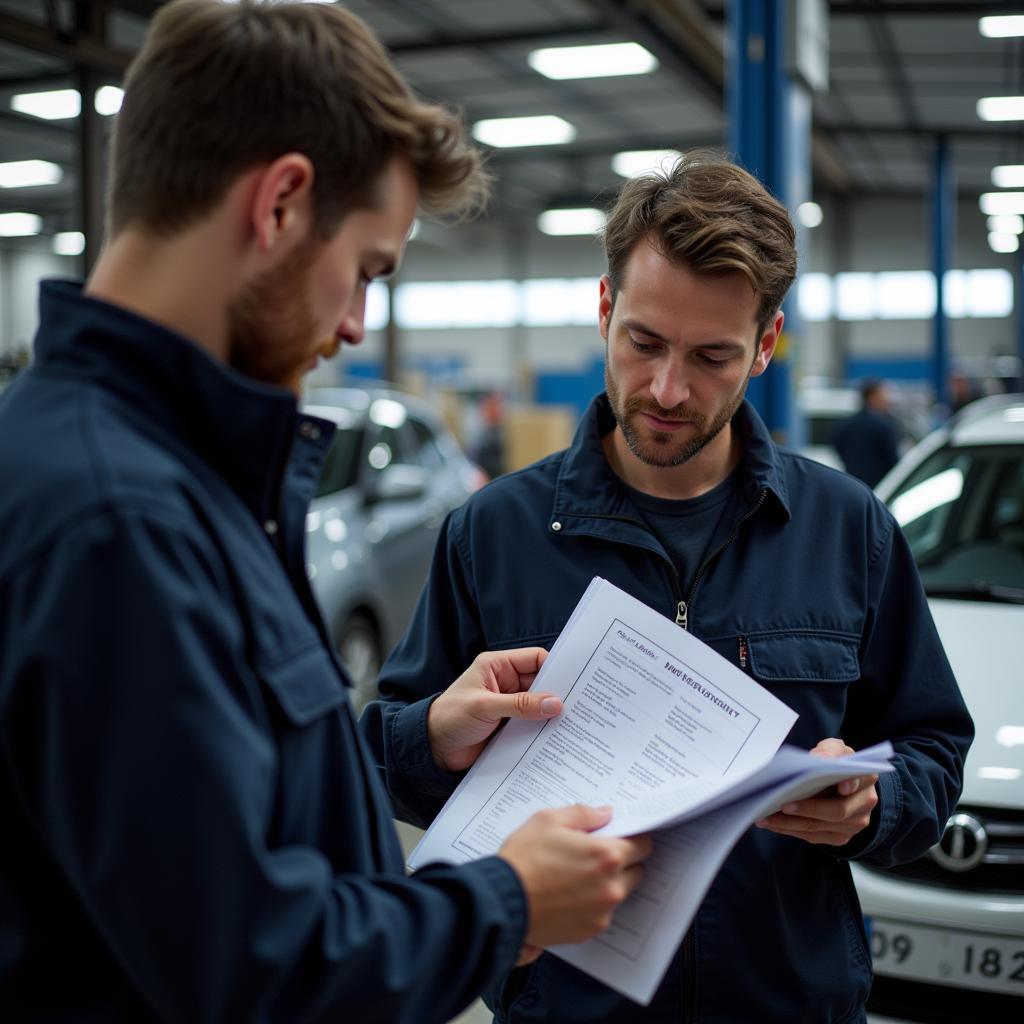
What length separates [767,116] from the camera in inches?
191

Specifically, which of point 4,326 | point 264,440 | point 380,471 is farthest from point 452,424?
point 264,440

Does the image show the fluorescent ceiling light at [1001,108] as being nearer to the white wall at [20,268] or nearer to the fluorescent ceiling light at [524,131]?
the fluorescent ceiling light at [524,131]

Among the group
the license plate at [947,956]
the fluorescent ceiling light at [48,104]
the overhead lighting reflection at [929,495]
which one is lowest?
the license plate at [947,956]

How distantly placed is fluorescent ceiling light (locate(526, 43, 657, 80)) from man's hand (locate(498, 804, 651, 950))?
1003 cm

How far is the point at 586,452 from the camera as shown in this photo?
5.30 ft

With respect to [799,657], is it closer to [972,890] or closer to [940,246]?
[972,890]

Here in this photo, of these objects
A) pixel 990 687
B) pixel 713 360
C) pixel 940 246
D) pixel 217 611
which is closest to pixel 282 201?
pixel 217 611

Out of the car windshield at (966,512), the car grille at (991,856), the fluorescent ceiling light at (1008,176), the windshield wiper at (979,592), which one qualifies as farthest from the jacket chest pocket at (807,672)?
the fluorescent ceiling light at (1008,176)

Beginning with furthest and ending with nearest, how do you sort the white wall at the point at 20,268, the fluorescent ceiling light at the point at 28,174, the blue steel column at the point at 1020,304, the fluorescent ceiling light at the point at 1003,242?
1. the fluorescent ceiling light at the point at 1003,242
2. the white wall at the point at 20,268
3. the blue steel column at the point at 1020,304
4. the fluorescent ceiling light at the point at 28,174

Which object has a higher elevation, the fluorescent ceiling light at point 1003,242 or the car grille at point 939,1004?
the fluorescent ceiling light at point 1003,242

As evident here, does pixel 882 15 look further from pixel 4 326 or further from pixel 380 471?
pixel 4 326

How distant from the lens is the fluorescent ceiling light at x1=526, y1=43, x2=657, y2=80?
34.3 feet

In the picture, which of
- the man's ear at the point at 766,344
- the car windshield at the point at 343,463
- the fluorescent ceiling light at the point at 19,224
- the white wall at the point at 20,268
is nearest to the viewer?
the man's ear at the point at 766,344

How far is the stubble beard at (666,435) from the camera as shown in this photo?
Answer: 5.11ft
